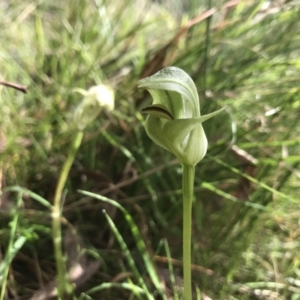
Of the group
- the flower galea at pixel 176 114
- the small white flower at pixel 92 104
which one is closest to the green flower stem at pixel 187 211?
the flower galea at pixel 176 114

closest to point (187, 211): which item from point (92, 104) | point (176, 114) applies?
point (176, 114)

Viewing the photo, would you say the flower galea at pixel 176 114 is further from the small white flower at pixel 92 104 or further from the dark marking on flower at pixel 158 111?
the small white flower at pixel 92 104

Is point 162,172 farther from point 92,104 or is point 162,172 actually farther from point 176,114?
point 176,114

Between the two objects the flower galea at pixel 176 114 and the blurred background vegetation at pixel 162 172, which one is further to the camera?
the blurred background vegetation at pixel 162 172

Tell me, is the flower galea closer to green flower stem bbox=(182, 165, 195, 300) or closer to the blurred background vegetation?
green flower stem bbox=(182, 165, 195, 300)

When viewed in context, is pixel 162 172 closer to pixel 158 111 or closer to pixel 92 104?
pixel 92 104

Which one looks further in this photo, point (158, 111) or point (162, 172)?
point (162, 172)

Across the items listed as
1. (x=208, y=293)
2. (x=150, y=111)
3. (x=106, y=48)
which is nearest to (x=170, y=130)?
(x=150, y=111)
